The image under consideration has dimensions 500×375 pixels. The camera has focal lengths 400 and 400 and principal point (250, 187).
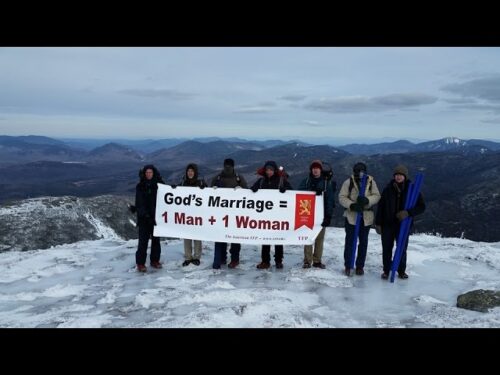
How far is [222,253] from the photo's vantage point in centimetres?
1152

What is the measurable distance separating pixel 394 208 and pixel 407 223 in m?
0.49

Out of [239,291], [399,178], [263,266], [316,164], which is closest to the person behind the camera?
[239,291]

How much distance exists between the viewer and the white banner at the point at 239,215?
10672 mm

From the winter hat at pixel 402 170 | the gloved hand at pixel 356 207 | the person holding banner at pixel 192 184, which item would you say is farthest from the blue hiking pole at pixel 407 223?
the person holding banner at pixel 192 184

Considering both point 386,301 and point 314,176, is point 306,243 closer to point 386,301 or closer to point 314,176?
point 314,176

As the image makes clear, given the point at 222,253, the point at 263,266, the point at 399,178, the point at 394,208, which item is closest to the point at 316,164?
the point at 399,178

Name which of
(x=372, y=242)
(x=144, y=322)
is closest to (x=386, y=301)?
(x=144, y=322)

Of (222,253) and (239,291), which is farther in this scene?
(222,253)

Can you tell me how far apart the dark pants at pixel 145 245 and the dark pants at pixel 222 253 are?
1.71 m

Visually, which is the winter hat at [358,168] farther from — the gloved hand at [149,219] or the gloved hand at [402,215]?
the gloved hand at [149,219]

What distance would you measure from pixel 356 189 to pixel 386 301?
9.31 feet

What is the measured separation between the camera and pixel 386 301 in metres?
8.84

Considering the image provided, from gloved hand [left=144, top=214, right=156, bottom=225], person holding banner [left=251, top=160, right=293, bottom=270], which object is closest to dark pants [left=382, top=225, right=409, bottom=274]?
person holding banner [left=251, top=160, right=293, bottom=270]

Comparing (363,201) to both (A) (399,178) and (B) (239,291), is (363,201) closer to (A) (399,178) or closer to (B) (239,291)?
(A) (399,178)
